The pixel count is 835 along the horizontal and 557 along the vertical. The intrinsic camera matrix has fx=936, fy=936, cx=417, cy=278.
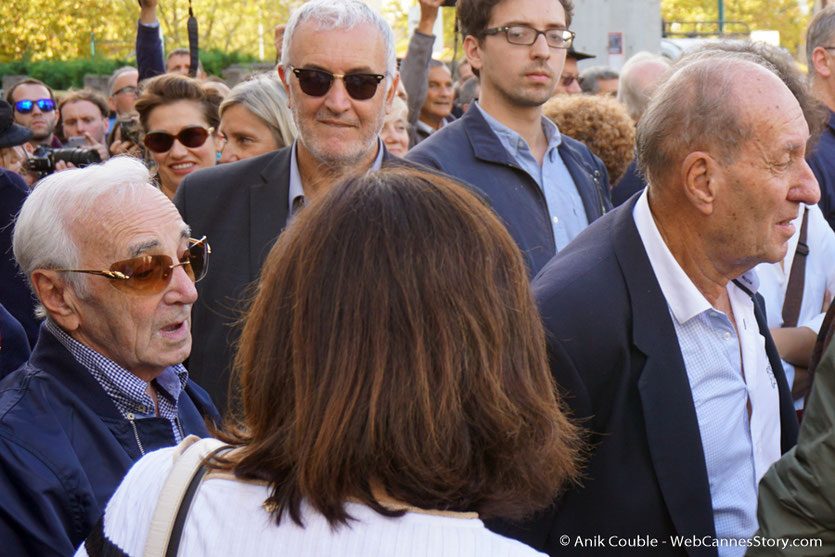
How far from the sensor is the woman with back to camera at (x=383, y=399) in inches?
55.0

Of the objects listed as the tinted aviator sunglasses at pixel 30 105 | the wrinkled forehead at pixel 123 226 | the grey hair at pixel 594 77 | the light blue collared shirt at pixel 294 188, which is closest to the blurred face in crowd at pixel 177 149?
the light blue collared shirt at pixel 294 188

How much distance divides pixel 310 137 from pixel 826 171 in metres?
2.40

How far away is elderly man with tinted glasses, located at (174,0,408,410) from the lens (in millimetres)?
3387

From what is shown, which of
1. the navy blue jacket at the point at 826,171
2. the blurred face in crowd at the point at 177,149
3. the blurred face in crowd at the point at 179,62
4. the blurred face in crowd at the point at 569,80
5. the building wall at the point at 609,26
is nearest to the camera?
the navy blue jacket at the point at 826,171

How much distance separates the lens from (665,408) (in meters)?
2.28

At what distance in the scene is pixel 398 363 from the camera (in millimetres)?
1433

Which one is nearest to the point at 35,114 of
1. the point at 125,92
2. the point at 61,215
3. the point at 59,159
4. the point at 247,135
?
the point at 125,92

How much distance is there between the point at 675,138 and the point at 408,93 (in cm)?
382

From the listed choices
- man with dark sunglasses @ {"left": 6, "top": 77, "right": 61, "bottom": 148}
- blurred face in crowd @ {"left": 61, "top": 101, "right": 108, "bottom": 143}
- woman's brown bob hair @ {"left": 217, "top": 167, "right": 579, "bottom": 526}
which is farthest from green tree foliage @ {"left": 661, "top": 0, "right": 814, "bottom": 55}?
woman's brown bob hair @ {"left": 217, "top": 167, "right": 579, "bottom": 526}

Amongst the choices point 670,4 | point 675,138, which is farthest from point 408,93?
point 670,4

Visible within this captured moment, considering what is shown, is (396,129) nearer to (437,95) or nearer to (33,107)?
(437,95)

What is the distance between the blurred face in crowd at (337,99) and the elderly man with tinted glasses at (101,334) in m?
0.76

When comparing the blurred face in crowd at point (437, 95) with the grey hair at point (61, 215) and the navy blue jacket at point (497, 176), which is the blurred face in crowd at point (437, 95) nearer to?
the navy blue jacket at point (497, 176)

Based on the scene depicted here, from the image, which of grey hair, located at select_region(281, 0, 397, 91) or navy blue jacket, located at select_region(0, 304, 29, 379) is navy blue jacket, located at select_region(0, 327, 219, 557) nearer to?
navy blue jacket, located at select_region(0, 304, 29, 379)
